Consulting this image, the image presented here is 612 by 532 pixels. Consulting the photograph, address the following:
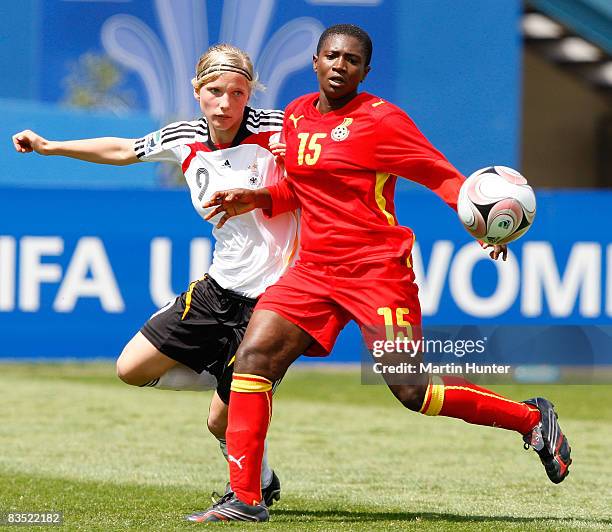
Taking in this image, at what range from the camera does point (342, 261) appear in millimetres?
5973

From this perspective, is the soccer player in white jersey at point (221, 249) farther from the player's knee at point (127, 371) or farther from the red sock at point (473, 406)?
the red sock at point (473, 406)

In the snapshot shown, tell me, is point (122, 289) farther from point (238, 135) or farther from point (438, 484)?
point (238, 135)

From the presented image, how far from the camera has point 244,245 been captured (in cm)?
638

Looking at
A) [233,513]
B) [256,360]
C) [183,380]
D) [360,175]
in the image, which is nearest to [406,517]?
[233,513]

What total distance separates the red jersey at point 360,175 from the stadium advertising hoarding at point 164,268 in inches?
219

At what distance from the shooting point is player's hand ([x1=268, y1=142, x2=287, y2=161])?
6.20 metres

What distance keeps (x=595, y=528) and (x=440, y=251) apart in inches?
233

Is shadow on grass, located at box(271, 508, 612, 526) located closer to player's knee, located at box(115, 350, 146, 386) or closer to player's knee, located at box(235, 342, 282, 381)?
player's knee, located at box(235, 342, 282, 381)

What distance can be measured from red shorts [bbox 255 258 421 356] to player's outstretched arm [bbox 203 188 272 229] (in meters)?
0.38

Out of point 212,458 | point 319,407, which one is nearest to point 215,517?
point 212,458

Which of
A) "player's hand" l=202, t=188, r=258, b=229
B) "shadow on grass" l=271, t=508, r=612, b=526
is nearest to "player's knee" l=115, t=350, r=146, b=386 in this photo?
"player's hand" l=202, t=188, r=258, b=229

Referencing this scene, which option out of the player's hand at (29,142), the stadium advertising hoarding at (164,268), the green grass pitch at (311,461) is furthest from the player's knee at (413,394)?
the stadium advertising hoarding at (164,268)

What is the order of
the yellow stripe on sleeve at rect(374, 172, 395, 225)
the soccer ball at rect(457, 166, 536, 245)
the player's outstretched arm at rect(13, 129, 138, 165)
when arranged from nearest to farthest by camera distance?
1. the soccer ball at rect(457, 166, 536, 245)
2. the yellow stripe on sleeve at rect(374, 172, 395, 225)
3. the player's outstretched arm at rect(13, 129, 138, 165)

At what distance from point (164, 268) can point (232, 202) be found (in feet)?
18.5
